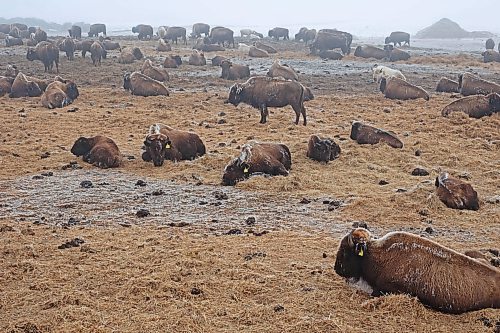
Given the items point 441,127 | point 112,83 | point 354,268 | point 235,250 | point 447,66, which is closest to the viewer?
point 354,268

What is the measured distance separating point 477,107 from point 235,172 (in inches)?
450

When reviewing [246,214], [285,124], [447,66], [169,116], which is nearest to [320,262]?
[246,214]

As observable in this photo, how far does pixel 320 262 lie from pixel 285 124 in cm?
1100

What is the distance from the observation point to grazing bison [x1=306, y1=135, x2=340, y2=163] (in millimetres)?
14289

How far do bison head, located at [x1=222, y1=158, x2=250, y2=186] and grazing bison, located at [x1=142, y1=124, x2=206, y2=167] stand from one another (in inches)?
77.1

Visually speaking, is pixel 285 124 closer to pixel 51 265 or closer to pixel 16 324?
pixel 51 265

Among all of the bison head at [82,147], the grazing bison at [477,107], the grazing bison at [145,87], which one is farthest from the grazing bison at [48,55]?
the grazing bison at [477,107]

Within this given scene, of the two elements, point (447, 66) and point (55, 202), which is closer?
point (55, 202)

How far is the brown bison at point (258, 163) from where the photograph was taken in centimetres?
1254

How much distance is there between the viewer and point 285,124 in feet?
61.9

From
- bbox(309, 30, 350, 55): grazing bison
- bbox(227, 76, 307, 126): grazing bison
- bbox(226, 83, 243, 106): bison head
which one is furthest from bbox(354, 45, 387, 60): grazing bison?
bbox(227, 76, 307, 126): grazing bison

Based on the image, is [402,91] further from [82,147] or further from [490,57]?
[490,57]

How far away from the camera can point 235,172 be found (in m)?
12.6

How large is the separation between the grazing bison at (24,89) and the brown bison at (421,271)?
1999cm
